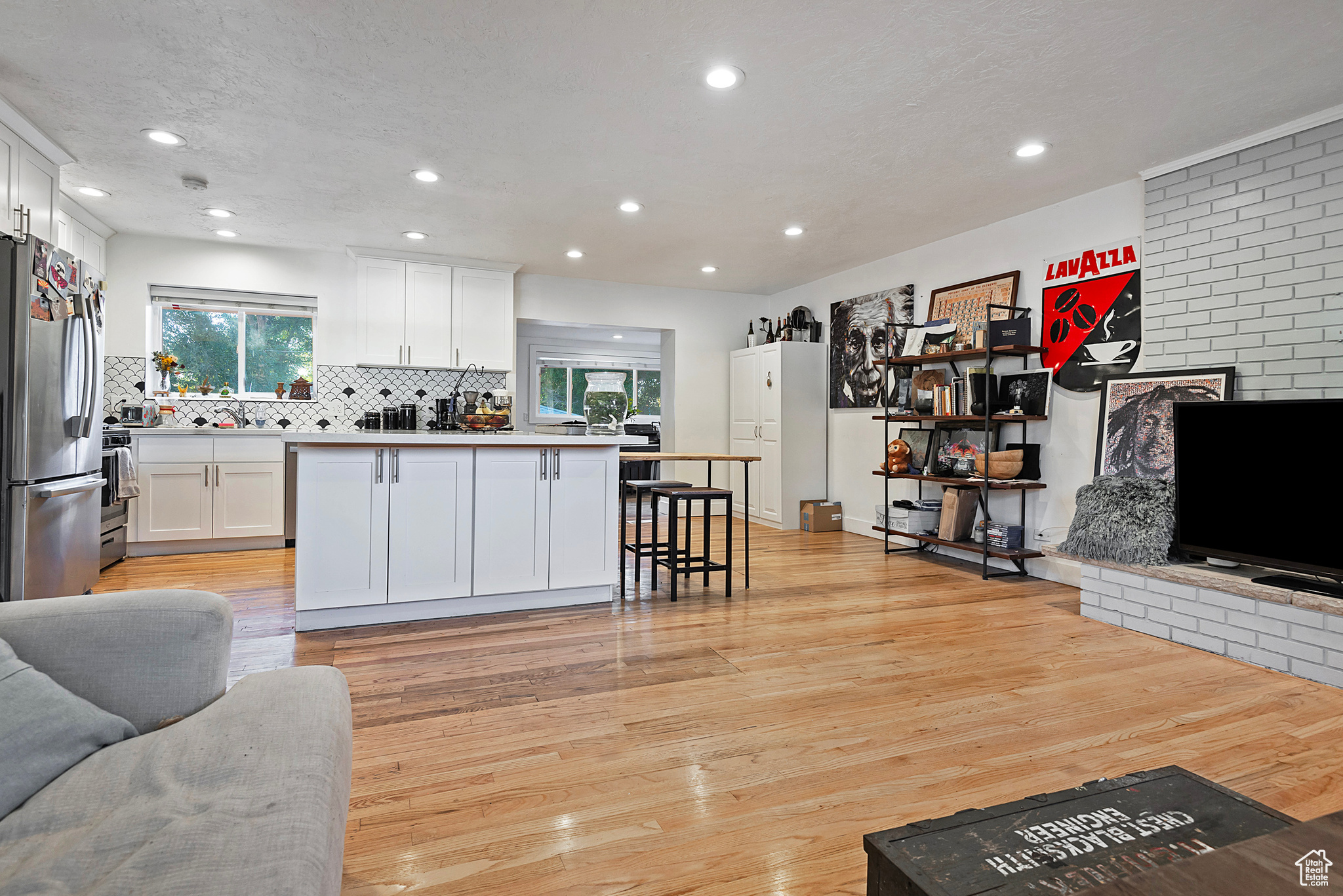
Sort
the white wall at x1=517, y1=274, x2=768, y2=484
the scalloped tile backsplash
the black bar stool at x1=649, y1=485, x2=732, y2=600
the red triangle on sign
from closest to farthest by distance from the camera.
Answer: the black bar stool at x1=649, y1=485, x2=732, y2=600
the red triangle on sign
the scalloped tile backsplash
the white wall at x1=517, y1=274, x2=768, y2=484

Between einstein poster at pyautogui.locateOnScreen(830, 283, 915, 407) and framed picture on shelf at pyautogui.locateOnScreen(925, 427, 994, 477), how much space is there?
0.65m

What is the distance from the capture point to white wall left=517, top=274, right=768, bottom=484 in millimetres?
6922

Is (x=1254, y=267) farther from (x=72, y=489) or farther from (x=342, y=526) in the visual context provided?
(x=72, y=489)

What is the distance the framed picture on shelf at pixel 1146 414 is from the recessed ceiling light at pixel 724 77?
273 centimetres

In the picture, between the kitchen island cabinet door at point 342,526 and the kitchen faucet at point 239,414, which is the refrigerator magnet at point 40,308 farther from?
the kitchen faucet at point 239,414

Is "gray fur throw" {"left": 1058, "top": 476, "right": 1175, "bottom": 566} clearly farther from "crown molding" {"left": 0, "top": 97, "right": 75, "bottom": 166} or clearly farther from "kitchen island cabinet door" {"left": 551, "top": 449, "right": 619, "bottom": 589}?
"crown molding" {"left": 0, "top": 97, "right": 75, "bottom": 166}

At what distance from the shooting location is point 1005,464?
14.5ft

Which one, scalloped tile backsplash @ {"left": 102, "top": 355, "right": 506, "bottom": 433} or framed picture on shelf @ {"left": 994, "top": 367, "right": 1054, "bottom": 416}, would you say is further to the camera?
scalloped tile backsplash @ {"left": 102, "top": 355, "right": 506, "bottom": 433}

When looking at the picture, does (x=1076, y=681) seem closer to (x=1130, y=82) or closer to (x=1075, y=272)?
(x=1130, y=82)

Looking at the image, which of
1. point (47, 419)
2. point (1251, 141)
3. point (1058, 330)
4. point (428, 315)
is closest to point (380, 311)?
point (428, 315)

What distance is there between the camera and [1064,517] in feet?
14.2

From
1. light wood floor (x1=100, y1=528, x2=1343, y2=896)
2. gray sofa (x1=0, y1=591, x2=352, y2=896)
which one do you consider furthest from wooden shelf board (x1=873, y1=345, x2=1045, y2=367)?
gray sofa (x1=0, y1=591, x2=352, y2=896)

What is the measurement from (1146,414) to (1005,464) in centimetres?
88

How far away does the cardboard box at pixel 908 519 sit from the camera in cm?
520
